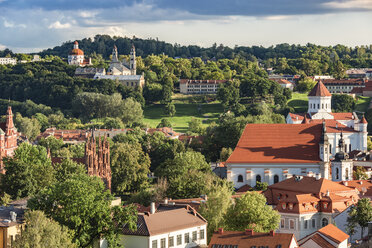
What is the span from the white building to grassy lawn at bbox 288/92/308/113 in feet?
339

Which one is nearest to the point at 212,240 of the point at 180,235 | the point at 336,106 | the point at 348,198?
the point at 180,235

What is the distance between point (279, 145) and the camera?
266 feet

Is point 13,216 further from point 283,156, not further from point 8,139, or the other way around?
point 8,139

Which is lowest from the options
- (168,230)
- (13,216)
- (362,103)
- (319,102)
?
(362,103)

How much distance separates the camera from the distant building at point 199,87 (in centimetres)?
18475

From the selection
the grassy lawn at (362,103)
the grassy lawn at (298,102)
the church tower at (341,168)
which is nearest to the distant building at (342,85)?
the grassy lawn at (298,102)

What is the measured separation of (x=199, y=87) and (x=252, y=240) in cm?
13753

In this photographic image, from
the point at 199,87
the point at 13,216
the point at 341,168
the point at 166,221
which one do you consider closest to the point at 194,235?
the point at 166,221

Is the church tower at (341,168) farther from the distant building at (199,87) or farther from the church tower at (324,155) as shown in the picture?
the distant building at (199,87)

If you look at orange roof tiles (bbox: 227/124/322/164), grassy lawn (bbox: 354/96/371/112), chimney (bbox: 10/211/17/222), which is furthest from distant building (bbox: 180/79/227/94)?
chimney (bbox: 10/211/17/222)

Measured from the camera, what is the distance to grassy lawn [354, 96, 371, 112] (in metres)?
160

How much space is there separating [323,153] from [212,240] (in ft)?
102

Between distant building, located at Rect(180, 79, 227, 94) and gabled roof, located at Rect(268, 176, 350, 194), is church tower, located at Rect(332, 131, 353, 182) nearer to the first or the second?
gabled roof, located at Rect(268, 176, 350, 194)

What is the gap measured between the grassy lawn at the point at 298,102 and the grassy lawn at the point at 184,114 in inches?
522
